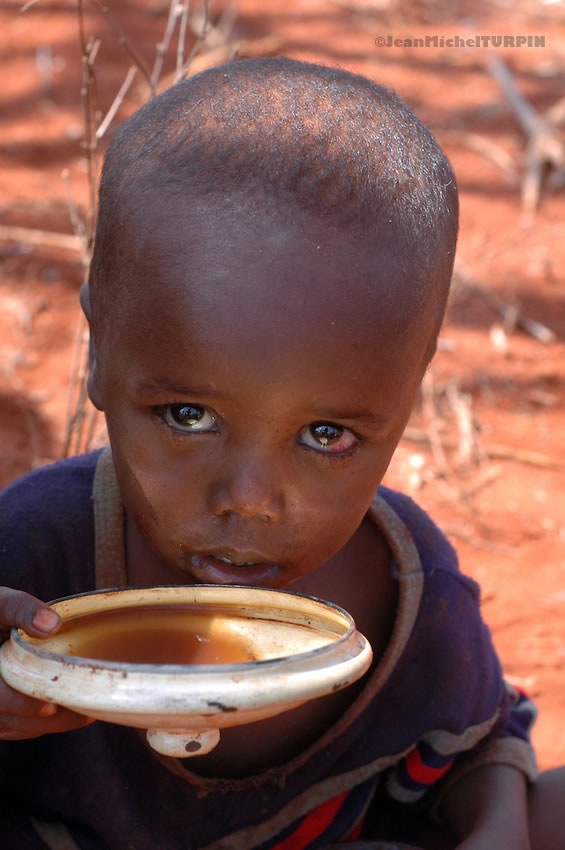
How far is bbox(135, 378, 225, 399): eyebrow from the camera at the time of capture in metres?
1.40

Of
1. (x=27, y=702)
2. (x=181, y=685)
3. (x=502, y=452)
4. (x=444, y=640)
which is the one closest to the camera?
(x=181, y=685)

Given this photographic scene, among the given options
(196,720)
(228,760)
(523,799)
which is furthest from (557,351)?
(196,720)

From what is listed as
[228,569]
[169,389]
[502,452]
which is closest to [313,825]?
[228,569]

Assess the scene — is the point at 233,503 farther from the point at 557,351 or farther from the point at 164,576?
the point at 557,351

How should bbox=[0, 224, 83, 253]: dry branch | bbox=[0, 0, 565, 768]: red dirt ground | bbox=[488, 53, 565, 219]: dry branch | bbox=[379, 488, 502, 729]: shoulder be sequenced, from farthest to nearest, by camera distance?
bbox=[488, 53, 565, 219]: dry branch → bbox=[0, 224, 83, 253]: dry branch → bbox=[0, 0, 565, 768]: red dirt ground → bbox=[379, 488, 502, 729]: shoulder

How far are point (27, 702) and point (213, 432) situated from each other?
0.42 m

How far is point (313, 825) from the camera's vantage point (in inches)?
78.8

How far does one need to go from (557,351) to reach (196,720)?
11.6 ft

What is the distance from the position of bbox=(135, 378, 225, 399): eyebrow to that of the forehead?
0.05 metres

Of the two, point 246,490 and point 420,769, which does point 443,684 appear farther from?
point 246,490

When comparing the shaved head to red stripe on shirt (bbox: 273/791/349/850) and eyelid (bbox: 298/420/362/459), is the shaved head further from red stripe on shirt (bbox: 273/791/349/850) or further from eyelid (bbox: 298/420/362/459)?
red stripe on shirt (bbox: 273/791/349/850)

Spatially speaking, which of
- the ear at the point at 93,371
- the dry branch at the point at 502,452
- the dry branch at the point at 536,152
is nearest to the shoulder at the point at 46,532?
the ear at the point at 93,371

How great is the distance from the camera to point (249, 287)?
54.0 inches

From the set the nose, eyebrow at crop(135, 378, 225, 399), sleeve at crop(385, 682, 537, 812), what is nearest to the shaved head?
eyebrow at crop(135, 378, 225, 399)
